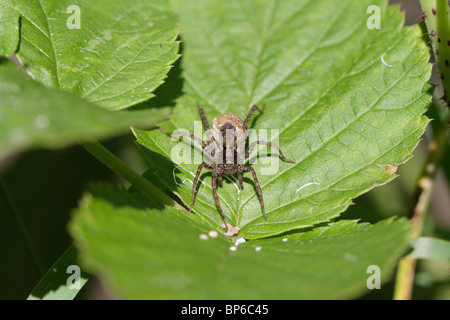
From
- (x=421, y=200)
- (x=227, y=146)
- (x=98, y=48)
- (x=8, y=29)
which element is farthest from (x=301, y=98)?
(x=8, y=29)

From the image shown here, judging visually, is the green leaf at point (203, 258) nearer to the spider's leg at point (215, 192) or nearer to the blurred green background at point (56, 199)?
the spider's leg at point (215, 192)

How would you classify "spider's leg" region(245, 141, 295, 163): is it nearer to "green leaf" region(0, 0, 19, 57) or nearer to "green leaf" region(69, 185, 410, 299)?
"green leaf" region(69, 185, 410, 299)

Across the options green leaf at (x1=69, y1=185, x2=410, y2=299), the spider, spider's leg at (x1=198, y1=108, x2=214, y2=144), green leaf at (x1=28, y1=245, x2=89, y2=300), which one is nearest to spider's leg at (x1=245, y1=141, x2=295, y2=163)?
the spider

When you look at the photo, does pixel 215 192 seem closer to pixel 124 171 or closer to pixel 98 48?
pixel 124 171

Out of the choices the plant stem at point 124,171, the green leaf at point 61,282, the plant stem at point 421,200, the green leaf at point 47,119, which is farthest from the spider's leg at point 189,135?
the plant stem at point 421,200
